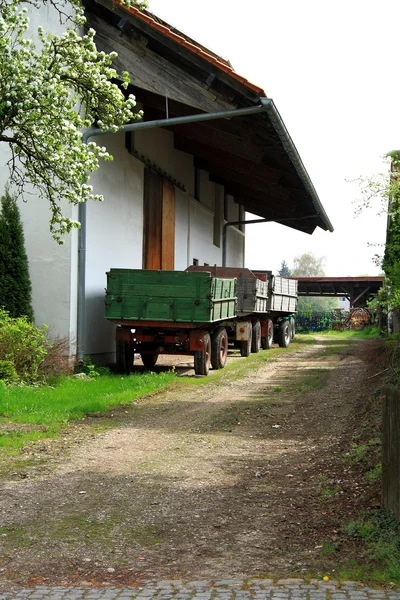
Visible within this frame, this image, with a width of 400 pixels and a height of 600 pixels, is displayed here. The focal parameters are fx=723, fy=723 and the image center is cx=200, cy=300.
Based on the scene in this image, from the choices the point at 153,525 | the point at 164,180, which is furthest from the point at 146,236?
the point at 153,525

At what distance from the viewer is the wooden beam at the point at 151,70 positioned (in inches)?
593

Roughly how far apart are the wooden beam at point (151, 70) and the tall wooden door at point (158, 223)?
4.69m

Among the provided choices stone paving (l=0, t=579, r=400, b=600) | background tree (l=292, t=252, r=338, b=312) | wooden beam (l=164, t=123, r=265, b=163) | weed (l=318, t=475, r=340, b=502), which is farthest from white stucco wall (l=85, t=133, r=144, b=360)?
background tree (l=292, t=252, r=338, b=312)

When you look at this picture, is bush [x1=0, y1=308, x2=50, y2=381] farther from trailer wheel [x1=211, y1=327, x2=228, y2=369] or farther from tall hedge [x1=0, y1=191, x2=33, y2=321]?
trailer wheel [x1=211, y1=327, x2=228, y2=369]

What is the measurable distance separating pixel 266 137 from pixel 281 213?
45.0ft

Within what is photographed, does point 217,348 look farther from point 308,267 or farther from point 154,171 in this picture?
point 308,267

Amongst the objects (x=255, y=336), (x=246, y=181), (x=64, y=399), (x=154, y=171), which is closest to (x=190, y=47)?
(x=154, y=171)

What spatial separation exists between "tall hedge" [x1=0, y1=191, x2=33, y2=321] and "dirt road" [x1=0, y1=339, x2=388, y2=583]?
15.5 ft

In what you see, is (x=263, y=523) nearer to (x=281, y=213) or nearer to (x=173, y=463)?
(x=173, y=463)

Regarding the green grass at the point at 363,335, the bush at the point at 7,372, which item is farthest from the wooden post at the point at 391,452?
the green grass at the point at 363,335

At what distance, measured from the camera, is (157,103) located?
18.0m

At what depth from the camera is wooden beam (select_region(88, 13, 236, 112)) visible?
1505cm

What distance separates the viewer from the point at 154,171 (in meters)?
20.5

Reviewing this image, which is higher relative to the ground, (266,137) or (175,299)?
(266,137)
